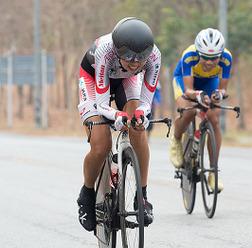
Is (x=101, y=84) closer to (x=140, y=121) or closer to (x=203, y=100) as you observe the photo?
(x=140, y=121)

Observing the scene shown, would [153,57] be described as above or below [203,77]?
above

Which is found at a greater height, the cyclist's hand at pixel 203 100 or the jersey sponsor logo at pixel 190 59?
the jersey sponsor logo at pixel 190 59

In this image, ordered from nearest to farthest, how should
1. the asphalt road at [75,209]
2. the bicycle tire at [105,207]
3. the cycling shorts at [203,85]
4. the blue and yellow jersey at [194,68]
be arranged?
A: the bicycle tire at [105,207]
the asphalt road at [75,209]
the blue and yellow jersey at [194,68]
the cycling shorts at [203,85]

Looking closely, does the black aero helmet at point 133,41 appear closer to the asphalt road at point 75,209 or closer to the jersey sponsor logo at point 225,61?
the asphalt road at point 75,209

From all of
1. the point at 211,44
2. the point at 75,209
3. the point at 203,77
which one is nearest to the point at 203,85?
the point at 203,77

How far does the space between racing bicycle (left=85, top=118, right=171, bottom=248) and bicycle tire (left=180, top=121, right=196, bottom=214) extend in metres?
2.50

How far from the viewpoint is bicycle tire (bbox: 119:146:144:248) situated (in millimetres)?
5176

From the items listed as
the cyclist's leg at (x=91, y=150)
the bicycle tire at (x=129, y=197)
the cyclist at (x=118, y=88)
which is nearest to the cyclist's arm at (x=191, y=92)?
the cyclist at (x=118, y=88)

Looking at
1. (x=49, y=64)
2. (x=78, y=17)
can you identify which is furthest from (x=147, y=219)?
(x=78, y=17)

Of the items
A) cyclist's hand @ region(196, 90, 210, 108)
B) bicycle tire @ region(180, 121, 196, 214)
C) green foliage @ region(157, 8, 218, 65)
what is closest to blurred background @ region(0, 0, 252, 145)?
green foliage @ region(157, 8, 218, 65)

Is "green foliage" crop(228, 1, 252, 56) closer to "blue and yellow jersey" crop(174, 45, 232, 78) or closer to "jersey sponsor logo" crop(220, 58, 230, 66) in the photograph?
"blue and yellow jersey" crop(174, 45, 232, 78)

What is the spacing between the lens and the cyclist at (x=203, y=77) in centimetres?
814

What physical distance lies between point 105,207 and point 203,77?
10.9ft

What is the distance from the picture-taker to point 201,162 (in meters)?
8.30
